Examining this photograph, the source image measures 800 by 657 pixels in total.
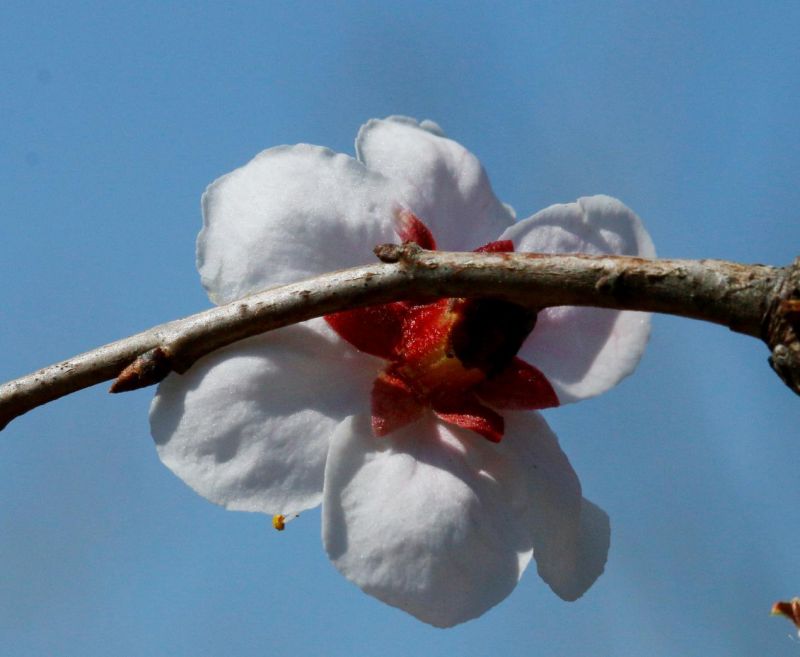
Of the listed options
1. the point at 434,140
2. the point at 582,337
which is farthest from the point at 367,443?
the point at 434,140

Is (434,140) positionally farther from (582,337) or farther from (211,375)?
(211,375)

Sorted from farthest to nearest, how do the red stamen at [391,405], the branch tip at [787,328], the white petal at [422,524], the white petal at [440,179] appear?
1. the white petal at [440,179]
2. the red stamen at [391,405]
3. the white petal at [422,524]
4. the branch tip at [787,328]

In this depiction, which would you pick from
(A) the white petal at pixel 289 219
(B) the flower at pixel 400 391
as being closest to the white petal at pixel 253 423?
(B) the flower at pixel 400 391

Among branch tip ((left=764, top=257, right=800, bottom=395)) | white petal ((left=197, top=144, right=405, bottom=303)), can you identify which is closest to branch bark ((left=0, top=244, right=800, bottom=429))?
branch tip ((left=764, top=257, right=800, bottom=395))

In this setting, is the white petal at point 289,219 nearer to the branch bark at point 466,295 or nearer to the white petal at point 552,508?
the branch bark at point 466,295

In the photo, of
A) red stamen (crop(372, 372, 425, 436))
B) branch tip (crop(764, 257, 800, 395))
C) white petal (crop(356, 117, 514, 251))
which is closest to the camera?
branch tip (crop(764, 257, 800, 395))

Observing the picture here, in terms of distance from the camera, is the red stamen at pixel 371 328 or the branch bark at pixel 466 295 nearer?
the branch bark at pixel 466 295

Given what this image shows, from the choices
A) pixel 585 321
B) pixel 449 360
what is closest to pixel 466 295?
pixel 449 360

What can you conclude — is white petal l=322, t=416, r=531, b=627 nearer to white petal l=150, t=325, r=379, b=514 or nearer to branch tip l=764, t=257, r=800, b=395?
white petal l=150, t=325, r=379, b=514
